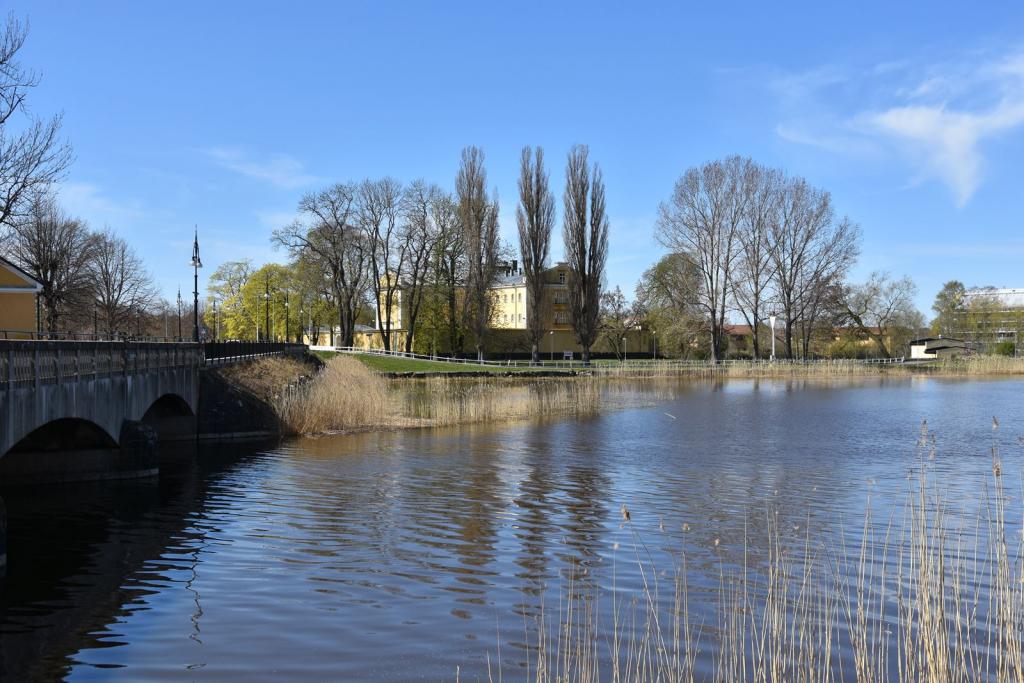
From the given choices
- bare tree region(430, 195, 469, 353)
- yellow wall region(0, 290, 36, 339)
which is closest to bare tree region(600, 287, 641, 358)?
bare tree region(430, 195, 469, 353)

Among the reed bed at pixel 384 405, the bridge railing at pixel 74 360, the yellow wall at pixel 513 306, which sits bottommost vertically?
the reed bed at pixel 384 405

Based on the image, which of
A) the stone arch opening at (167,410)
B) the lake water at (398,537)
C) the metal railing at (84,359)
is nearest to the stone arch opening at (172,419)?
the stone arch opening at (167,410)

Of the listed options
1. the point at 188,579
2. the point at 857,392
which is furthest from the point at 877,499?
the point at 857,392

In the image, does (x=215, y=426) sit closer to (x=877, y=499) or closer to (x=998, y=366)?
(x=877, y=499)

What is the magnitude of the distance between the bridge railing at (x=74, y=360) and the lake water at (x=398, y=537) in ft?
7.89

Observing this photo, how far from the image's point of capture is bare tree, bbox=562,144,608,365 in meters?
67.2

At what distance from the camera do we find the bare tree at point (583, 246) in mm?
67250

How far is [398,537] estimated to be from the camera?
13.6 metres

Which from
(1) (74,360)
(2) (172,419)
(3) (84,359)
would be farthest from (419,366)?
(1) (74,360)

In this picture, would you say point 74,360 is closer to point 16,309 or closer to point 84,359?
point 84,359

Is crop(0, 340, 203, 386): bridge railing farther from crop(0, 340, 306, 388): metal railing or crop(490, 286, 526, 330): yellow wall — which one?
crop(490, 286, 526, 330): yellow wall

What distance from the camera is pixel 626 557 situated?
12219 millimetres

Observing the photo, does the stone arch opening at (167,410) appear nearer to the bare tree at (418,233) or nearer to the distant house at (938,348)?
the bare tree at (418,233)

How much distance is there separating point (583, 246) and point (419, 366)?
1490cm
